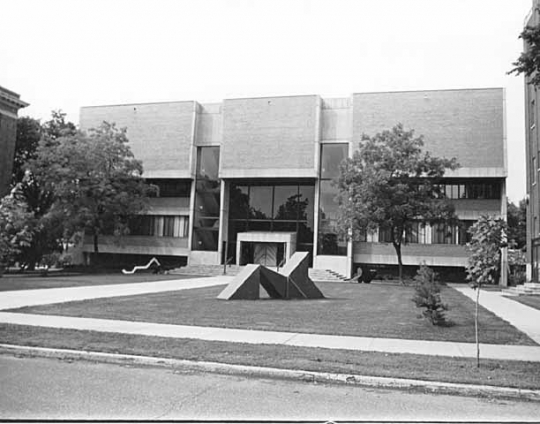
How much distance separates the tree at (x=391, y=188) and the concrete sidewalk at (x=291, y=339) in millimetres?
23663

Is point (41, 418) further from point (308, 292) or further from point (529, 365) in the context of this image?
point (308, 292)

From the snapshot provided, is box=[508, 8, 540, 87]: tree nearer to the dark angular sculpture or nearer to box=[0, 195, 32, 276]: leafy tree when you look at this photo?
box=[0, 195, 32, 276]: leafy tree

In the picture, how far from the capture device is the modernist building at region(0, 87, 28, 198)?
45.9 metres

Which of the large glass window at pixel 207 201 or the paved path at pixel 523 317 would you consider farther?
the large glass window at pixel 207 201

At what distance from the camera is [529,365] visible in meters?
8.66

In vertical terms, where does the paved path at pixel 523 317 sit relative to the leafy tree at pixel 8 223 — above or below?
below

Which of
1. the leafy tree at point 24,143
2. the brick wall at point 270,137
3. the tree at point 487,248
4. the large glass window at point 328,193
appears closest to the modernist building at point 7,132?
the leafy tree at point 24,143

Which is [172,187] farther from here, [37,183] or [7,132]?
[7,132]

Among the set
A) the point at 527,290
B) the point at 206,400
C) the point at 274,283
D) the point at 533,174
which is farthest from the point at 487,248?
the point at 533,174

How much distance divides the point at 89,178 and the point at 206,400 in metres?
39.7

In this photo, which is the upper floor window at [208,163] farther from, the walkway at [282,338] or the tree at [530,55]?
the tree at [530,55]

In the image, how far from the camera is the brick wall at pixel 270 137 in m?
47.0

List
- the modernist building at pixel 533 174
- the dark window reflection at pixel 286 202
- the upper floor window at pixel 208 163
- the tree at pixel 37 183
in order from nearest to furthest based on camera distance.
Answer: the modernist building at pixel 533 174
the tree at pixel 37 183
the dark window reflection at pixel 286 202
the upper floor window at pixel 208 163

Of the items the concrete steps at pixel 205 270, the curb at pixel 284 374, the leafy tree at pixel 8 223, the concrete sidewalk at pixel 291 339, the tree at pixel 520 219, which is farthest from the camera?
the tree at pixel 520 219
